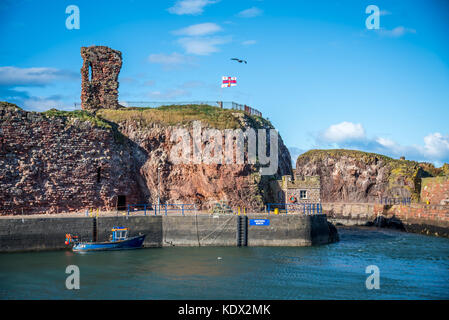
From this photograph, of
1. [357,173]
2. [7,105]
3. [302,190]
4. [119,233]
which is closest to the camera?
[119,233]

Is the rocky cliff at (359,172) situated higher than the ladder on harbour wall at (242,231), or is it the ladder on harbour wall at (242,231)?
the rocky cliff at (359,172)

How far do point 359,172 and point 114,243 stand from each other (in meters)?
60.0

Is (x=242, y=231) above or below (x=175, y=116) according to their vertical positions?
below

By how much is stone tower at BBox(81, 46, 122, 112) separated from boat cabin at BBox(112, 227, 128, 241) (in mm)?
19172

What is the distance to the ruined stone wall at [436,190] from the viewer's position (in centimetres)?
6188

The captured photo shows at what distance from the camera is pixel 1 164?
4378 cm

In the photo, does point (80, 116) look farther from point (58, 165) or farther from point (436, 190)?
point (436, 190)

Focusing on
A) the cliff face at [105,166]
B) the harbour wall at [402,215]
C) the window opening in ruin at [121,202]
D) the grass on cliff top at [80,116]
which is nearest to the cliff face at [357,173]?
the harbour wall at [402,215]

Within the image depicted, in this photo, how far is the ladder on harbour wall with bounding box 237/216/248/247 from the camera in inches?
1594

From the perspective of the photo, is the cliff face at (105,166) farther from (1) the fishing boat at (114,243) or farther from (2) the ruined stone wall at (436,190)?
(2) the ruined stone wall at (436,190)

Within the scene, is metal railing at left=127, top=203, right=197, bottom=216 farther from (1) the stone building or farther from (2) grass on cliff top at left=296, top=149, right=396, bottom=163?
(2) grass on cliff top at left=296, top=149, right=396, bottom=163

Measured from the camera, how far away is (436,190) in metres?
63.9

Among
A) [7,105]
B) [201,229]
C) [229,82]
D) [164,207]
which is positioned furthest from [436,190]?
[7,105]
